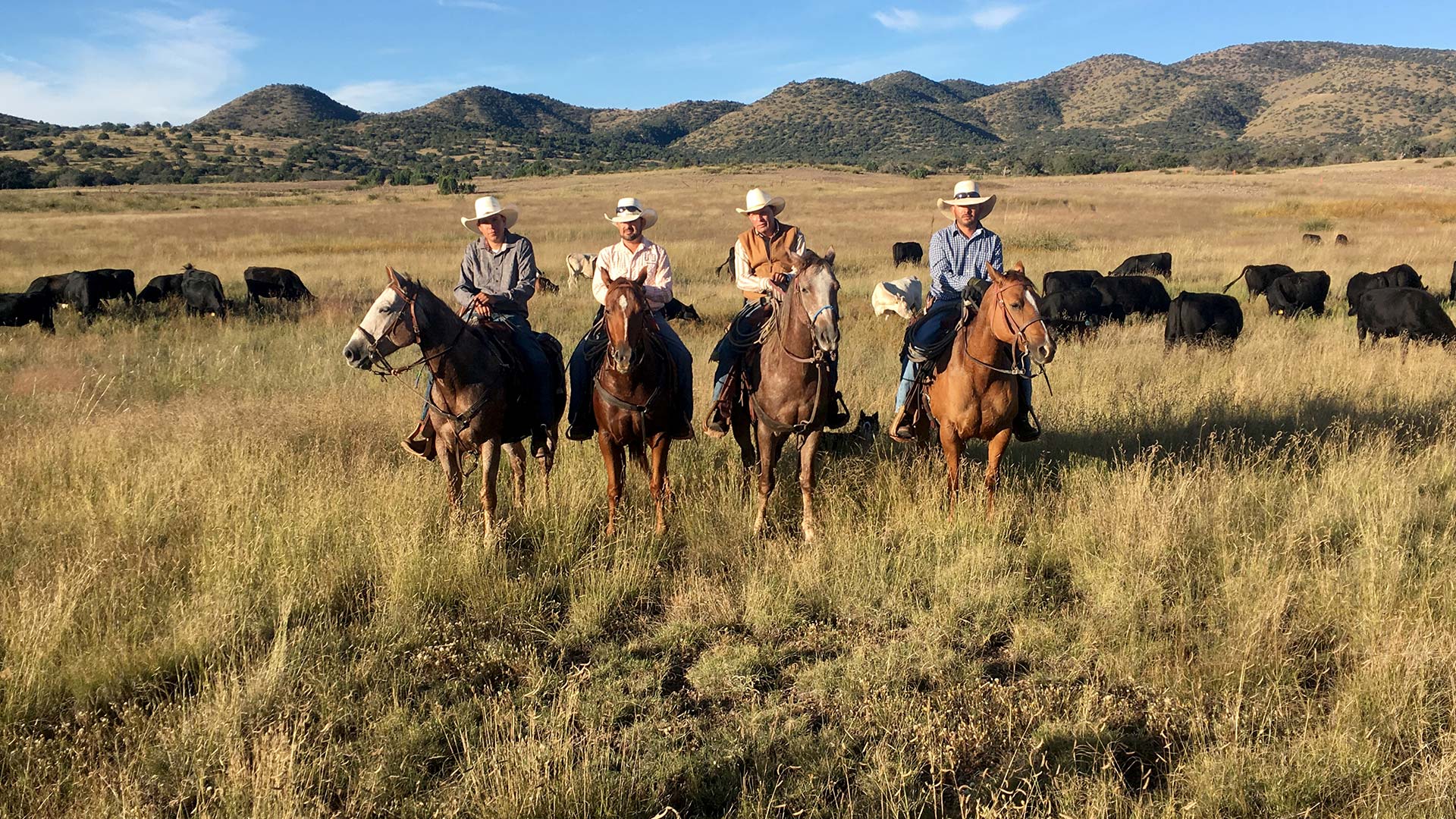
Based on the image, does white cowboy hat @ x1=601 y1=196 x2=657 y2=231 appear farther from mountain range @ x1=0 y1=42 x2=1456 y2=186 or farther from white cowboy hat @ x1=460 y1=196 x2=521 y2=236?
mountain range @ x1=0 y1=42 x2=1456 y2=186

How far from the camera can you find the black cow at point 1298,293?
16062 mm

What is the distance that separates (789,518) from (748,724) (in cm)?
284

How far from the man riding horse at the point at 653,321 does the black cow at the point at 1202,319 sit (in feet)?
33.2

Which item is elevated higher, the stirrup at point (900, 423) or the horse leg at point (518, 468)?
the stirrup at point (900, 423)

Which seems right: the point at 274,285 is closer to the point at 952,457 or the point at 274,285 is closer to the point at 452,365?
the point at 452,365

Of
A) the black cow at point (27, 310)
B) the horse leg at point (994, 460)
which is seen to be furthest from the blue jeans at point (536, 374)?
the black cow at point (27, 310)

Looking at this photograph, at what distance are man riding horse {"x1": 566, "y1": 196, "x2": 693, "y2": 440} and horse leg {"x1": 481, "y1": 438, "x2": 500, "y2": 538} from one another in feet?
2.58

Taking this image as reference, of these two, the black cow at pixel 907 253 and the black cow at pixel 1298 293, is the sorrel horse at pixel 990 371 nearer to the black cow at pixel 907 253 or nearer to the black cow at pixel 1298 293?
the black cow at pixel 1298 293

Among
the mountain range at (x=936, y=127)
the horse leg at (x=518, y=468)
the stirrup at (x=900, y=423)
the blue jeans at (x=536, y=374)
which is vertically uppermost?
the mountain range at (x=936, y=127)

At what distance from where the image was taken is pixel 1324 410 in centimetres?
885

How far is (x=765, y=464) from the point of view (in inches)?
244

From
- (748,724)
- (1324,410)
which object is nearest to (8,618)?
(748,724)

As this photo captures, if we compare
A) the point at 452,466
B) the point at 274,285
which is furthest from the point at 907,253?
the point at 452,466

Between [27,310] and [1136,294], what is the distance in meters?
21.8
